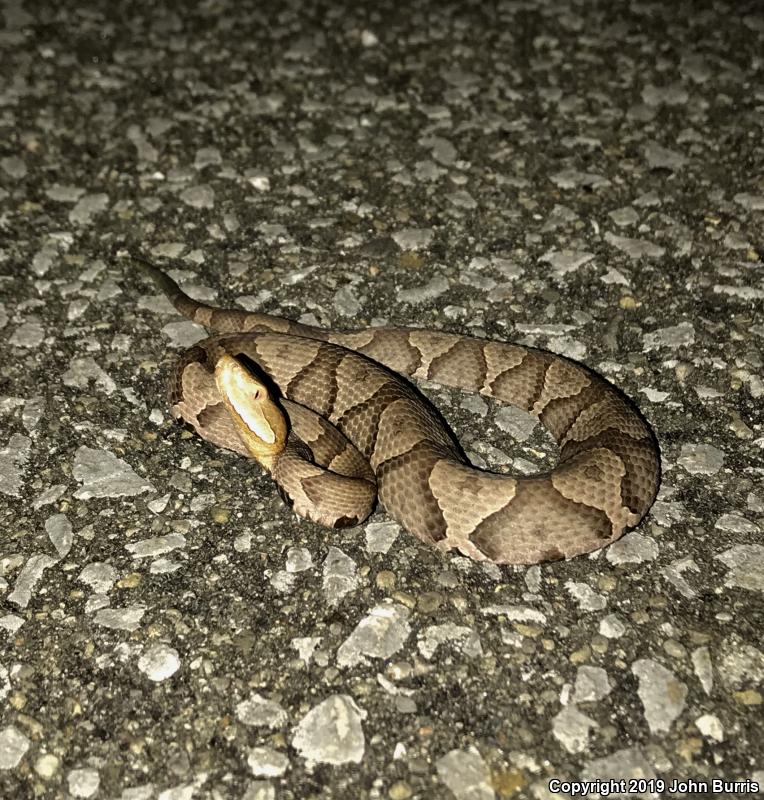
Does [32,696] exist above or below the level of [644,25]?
below

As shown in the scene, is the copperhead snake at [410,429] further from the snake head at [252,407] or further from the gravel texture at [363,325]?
the gravel texture at [363,325]

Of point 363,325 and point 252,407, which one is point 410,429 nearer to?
point 252,407

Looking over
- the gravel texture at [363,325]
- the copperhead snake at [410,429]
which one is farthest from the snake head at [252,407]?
the gravel texture at [363,325]

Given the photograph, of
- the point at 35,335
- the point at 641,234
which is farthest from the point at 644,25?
the point at 35,335

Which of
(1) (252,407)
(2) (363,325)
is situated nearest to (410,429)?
(1) (252,407)

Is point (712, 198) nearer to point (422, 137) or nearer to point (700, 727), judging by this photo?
point (422, 137)

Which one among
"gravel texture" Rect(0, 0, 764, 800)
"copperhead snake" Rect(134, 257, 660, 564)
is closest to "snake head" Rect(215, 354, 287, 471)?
"copperhead snake" Rect(134, 257, 660, 564)
